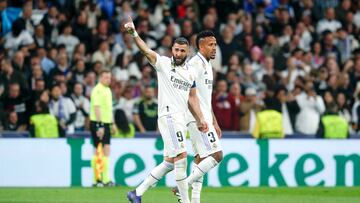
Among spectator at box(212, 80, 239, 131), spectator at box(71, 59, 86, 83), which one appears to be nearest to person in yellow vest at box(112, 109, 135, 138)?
spectator at box(71, 59, 86, 83)

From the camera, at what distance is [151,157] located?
22359 mm

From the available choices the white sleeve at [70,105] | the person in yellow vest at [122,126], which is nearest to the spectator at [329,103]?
the person in yellow vest at [122,126]

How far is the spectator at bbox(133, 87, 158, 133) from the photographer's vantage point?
23047mm


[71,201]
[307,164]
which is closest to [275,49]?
[307,164]

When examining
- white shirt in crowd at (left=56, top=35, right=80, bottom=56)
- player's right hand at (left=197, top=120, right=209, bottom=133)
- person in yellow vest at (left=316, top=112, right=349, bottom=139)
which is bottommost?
person in yellow vest at (left=316, top=112, right=349, bottom=139)

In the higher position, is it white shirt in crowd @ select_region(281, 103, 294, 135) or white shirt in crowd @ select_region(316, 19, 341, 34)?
white shirt in crowd @ select_region(316, 19, 341, 34)

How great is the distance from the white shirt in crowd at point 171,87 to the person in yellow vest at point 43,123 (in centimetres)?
767

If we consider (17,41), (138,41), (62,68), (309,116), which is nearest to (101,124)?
(62,68)

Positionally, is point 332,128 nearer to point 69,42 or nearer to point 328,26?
point 328,26

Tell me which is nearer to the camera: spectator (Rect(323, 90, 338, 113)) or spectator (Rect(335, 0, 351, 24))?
spectator (Rect(323, 90, 338, 113))

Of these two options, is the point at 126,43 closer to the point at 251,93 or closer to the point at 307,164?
the point at 251,93

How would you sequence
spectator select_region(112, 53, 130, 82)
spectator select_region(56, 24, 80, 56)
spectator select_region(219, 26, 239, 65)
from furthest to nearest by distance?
spectator select_region(219, 26, 239, 65) < spectator select_region(56, 24, 80, 56) < spectator select_region(112, 53, 130, 82)

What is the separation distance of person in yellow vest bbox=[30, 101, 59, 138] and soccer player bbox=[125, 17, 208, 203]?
7.48 meters

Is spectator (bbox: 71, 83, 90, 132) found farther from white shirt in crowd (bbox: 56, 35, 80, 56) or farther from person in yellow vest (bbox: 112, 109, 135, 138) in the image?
white shirt in crowd (bbox: 56, 35, 80, 56)
